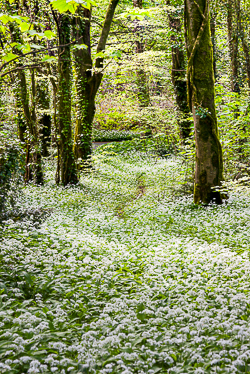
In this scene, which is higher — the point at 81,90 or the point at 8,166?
the point at 81,90

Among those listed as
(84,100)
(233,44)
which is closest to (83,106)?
(84,100)

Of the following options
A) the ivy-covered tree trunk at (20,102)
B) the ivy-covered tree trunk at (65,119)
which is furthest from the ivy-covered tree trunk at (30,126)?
the ivy-covered tree trunk at (65,119)

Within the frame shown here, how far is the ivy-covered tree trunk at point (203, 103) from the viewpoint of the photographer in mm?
8180

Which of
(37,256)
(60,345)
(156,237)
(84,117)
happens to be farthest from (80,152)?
(60,345)

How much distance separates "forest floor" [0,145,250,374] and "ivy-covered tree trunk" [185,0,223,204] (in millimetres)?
778

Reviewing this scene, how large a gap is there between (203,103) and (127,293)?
6031 mm

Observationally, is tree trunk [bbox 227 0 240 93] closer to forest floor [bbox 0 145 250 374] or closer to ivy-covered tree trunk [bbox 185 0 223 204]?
ivy-covered tree trunk [bbox 185 0 223 204]

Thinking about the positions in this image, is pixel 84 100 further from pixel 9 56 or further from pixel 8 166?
pixel 9 56

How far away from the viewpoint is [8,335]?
9.24 feet

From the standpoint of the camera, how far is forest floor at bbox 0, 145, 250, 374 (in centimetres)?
268

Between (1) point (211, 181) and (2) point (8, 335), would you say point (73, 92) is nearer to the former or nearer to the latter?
(1) point (211, 181)

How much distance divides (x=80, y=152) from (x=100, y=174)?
71.4 inches

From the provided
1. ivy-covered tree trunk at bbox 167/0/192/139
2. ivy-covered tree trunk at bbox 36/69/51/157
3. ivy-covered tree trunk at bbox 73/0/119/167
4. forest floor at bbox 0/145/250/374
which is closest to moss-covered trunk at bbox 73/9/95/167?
ivy-covered tree trunk at bbox 73/0/119/167

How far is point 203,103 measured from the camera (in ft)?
27.0
